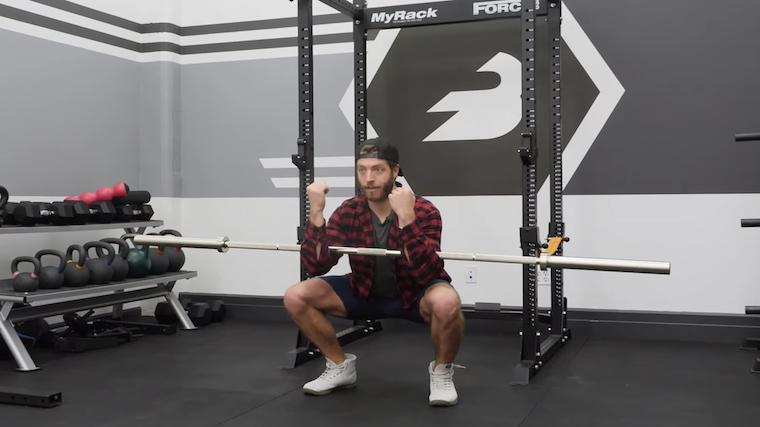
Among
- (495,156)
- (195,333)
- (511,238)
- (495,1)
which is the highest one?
(495,1)

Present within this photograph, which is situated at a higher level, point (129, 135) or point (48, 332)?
point (129, 135)

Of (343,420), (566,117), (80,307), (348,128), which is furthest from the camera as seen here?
(348,128)

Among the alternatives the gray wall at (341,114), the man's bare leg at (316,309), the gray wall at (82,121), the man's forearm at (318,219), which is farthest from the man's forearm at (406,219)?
the gray wall at (82,121)

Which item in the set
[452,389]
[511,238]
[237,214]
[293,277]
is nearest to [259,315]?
[293,277]

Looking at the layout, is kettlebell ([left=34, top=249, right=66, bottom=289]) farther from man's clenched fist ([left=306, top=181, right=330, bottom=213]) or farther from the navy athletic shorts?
man's clenched fist ([left=306, top=181, right=330, bottom=213])

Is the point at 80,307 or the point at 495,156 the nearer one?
the point at 80,307

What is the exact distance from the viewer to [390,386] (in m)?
2.98

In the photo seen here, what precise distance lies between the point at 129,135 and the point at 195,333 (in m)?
1.47

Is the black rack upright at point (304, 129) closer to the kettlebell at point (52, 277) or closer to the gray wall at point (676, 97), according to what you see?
the kettlebell at point (52, 277)

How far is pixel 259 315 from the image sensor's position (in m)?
4.72

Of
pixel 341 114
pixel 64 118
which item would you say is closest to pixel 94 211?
pixel 64 118

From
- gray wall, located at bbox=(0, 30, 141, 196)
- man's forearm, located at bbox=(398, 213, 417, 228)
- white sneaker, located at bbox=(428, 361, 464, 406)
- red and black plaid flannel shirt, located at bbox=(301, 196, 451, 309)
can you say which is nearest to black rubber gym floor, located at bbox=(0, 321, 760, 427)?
white sneaker, located at bbox=(428, 361, 464, 406)

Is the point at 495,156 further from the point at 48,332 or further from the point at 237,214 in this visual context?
the point at 48,332

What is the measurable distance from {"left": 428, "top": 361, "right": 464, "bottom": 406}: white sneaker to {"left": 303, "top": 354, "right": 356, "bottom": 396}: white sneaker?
1.21 ft
